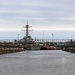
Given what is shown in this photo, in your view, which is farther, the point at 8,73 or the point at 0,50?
the point at 0,50

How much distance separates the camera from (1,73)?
43.2 metres

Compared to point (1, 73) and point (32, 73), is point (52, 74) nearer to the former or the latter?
point (32, 73)

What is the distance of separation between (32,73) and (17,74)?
6.67 feet

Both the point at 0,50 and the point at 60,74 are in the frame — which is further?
the point at 0,50

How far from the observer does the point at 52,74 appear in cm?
4222

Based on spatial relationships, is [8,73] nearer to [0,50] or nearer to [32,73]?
[32,73]

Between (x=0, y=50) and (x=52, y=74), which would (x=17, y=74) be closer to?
(x=52, y=74)

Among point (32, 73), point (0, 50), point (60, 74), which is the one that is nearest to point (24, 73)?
point (32, 73)

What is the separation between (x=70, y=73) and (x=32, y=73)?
13.2 ft

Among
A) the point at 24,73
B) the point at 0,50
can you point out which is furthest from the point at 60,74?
the point at 0,50

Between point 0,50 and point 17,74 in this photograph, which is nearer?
point 17,74

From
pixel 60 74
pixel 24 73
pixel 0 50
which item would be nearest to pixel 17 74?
pixel 24 73

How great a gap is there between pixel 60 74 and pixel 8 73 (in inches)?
221

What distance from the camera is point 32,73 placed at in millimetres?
43219
